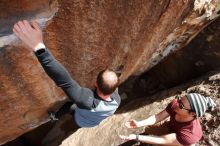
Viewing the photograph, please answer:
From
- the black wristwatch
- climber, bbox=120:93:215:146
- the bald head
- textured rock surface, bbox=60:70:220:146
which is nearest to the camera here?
the black wristwatch

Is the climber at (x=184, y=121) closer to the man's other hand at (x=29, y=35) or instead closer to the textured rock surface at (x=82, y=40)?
the textured rock surface at (x=82, y=40)

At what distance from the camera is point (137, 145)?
3.81 metres

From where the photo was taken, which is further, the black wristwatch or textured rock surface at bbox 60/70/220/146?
textured rock surface at bbox 60/70/220/146

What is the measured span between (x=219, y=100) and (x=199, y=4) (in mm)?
976

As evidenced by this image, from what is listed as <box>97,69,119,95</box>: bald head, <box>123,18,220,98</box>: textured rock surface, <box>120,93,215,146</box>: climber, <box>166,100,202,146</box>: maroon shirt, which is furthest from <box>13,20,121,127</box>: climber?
<box>123,18,220,98</box>: textured rock surface

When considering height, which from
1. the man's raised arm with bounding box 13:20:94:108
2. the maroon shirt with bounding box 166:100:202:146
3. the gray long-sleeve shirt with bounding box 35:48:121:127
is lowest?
the maroon shirt with bounding box 166:100:202:146

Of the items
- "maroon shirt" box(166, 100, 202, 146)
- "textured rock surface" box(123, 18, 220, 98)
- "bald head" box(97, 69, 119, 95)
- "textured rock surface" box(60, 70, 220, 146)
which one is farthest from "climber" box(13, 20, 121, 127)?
"textured rock surface" box(123, 18, 220, 98)

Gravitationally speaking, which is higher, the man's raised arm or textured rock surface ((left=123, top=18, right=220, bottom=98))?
the man's raised arm

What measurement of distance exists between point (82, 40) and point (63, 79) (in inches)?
26.7

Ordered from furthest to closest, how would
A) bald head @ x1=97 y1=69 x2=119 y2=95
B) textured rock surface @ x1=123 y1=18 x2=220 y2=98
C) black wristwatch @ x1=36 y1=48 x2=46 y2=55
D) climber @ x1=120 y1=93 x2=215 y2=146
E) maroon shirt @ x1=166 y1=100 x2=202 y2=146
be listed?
textured rock surface @ x1=123 y1=18 x2=220 y2=98, maroon shirt @ x1=166 y1=100 x2=202 y2=146, climber @ x1=120 y1=93 x2=215 y2=146, bald head @ x1=97 y1=69 x2=119 y2=95, black wristwatch @ x1=36 y1=48 x2=46 y2=55

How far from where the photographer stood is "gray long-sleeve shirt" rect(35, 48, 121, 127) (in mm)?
2311

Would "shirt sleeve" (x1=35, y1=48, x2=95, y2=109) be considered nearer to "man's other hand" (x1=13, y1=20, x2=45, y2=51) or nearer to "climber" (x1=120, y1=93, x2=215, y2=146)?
"man's other hand" (x1=13, y1=20, x2=45, y2=51)

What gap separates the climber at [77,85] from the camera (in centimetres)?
231

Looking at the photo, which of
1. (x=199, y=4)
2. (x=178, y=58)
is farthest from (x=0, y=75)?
(x=178, y=58)
